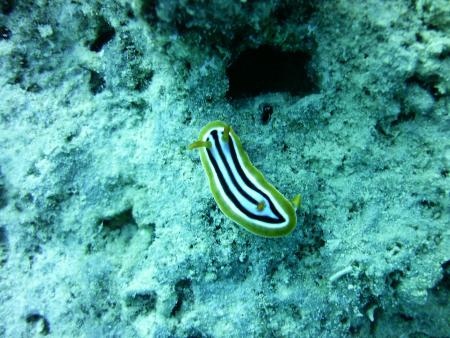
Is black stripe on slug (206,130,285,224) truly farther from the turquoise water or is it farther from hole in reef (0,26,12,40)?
hole in reef (0,26,12,40)

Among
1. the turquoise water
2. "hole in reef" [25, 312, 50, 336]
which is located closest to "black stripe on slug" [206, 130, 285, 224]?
the turquoise water

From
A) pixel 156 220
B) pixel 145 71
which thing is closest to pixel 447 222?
pixel 156 220

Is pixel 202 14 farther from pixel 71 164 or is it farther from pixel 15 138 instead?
pixel 15 138

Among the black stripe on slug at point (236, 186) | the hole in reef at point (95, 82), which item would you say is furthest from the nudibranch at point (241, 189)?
the hole in reef at point (95, 82)

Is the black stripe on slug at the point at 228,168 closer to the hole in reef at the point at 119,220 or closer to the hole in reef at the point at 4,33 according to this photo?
the hole in reef at the point at 119,220

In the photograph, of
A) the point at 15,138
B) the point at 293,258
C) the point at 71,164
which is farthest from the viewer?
the point at 15,138
